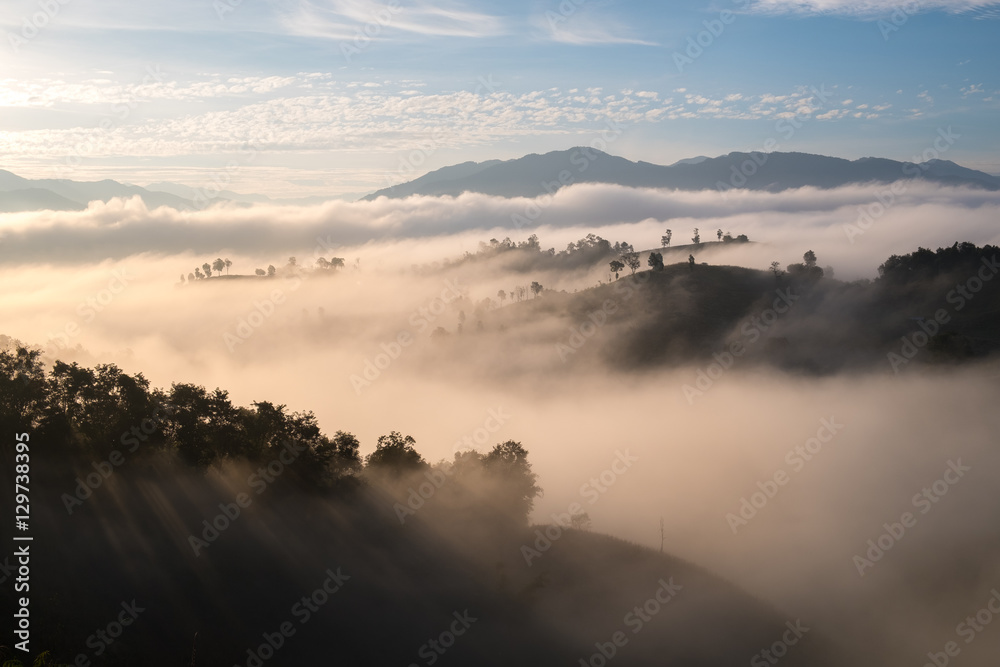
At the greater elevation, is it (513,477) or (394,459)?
(394,459)

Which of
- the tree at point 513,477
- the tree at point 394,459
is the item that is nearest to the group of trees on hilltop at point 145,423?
the tree at point 394,459

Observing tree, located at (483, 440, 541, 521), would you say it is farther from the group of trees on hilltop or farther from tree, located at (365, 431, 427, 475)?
the group of trees on hilltop

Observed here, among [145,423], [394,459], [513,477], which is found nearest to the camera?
[145,423]

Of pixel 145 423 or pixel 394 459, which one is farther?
pixel 394 459

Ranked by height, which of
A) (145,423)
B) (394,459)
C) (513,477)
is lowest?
(513,477)

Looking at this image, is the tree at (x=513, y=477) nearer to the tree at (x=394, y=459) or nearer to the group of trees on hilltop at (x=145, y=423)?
the tree at (x=394, y=459)

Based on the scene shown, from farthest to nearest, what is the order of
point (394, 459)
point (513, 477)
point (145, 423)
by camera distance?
point (513, 477), point (394, 459), point (145, 423)

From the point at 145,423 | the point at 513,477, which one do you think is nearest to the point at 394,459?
the point at 513,477

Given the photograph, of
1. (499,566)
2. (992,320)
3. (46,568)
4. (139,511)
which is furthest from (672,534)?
(992,320)

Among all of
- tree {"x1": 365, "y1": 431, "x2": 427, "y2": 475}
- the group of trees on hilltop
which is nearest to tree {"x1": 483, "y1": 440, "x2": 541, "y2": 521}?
tree {"x1": 365, "y1": 431, "x2": 427, "y2": 475}

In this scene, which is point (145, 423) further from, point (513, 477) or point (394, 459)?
point (513, 477)
